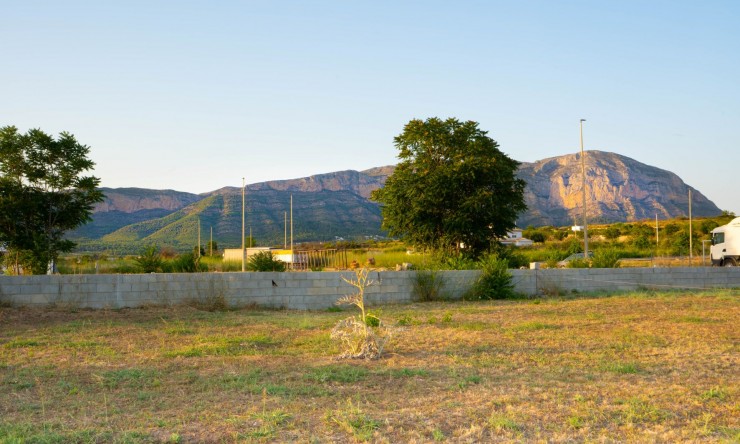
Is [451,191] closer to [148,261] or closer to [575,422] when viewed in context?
[148,261]

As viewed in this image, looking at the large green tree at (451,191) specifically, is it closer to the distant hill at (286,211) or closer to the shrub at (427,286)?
the shrub at (427,286)

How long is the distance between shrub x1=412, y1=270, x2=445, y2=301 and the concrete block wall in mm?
181

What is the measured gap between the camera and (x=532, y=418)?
596 cm

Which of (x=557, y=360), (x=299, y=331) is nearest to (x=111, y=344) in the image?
(x=299, y=331)

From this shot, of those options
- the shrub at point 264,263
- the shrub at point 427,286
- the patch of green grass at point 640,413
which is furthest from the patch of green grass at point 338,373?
the shrub at point 264,263

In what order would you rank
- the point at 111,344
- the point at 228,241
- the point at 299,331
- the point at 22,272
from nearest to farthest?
the point at 111,344 → the point at 299,331 → the point at 22,272 → the point at 228,241

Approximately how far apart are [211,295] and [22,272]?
6780mm

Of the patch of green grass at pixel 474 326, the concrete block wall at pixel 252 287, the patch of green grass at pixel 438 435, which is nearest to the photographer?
the patch of green grass at pixel 438 435

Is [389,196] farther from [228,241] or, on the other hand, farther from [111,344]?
[228,241]

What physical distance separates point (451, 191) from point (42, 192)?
15.2m

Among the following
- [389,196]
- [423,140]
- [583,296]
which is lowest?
[583,296]

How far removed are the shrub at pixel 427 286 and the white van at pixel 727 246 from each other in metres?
23.4

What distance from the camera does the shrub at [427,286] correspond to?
1911cm

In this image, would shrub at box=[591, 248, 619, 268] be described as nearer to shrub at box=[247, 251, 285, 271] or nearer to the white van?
shrub at box=[247, 251, 285, 271]
